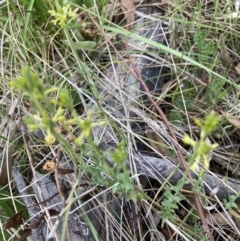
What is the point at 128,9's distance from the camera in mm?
1496

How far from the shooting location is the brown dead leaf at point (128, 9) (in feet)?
4.87

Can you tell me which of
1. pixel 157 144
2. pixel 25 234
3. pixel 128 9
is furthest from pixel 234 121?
pixel 25 234

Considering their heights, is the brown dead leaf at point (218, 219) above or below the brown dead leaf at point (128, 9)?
below

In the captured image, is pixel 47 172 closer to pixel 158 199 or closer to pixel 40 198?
pixel 40 198

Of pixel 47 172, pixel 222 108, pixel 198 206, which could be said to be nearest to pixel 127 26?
pixel 222 108

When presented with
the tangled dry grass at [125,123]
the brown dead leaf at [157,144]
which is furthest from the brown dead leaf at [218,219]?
the brown dead leaf at [157,144]

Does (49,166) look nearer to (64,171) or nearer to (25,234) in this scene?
(64,171)

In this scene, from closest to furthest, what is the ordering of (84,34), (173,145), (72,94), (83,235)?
(83,235) < (173,145) < (72,94) < (84,34)

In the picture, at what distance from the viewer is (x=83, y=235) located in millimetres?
1014

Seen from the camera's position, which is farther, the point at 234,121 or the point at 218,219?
the point at 234,121

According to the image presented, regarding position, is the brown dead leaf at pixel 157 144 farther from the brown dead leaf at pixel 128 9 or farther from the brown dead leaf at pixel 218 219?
the brown dead leaf at pixel 128 9

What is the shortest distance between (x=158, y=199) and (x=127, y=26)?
59cm

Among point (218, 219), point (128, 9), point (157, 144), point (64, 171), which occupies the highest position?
point (128, 9)

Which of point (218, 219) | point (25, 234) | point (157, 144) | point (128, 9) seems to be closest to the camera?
point (25, 234)
